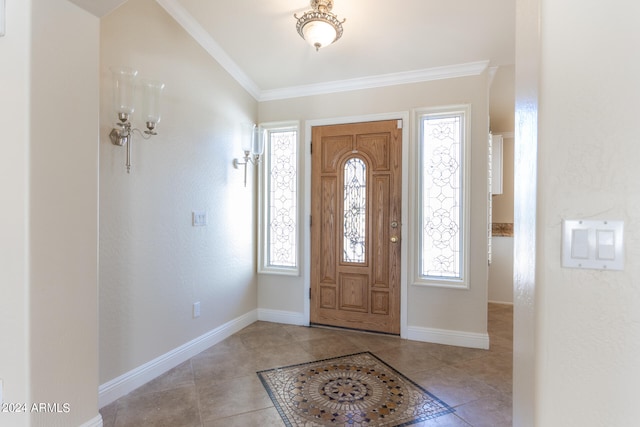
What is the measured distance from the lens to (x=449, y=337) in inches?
114

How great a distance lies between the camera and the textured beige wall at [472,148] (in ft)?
9.27

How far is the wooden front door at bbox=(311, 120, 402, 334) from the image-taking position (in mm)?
3068

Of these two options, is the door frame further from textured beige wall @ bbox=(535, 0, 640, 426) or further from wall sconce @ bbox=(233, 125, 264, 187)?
textured beige wall @ bbox=(535, 0, 640, 426)

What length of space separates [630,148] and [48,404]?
7.11ft

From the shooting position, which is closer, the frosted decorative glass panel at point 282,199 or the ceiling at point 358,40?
the ceiling at point 358,40

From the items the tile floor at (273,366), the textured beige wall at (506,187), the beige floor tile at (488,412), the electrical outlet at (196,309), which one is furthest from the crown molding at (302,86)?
the beige floor tile at (488,412)

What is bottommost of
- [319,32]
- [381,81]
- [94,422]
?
[94,422]

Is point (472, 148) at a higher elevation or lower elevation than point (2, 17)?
lower

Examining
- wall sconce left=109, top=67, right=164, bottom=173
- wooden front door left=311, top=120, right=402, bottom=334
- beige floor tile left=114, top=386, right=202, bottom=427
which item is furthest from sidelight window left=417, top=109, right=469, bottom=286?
wall sconce left=109, top=67, right=164, bottom=173

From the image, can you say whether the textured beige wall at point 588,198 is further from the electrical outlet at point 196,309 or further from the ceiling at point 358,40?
the electrical outlet at point 196,309

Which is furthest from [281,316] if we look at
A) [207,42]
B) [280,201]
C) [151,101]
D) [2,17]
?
[2,17]

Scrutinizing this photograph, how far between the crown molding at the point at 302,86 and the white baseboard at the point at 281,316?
2.35 meters

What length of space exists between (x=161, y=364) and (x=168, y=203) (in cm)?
119

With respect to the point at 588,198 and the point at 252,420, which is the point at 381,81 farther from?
the point at 252,420
